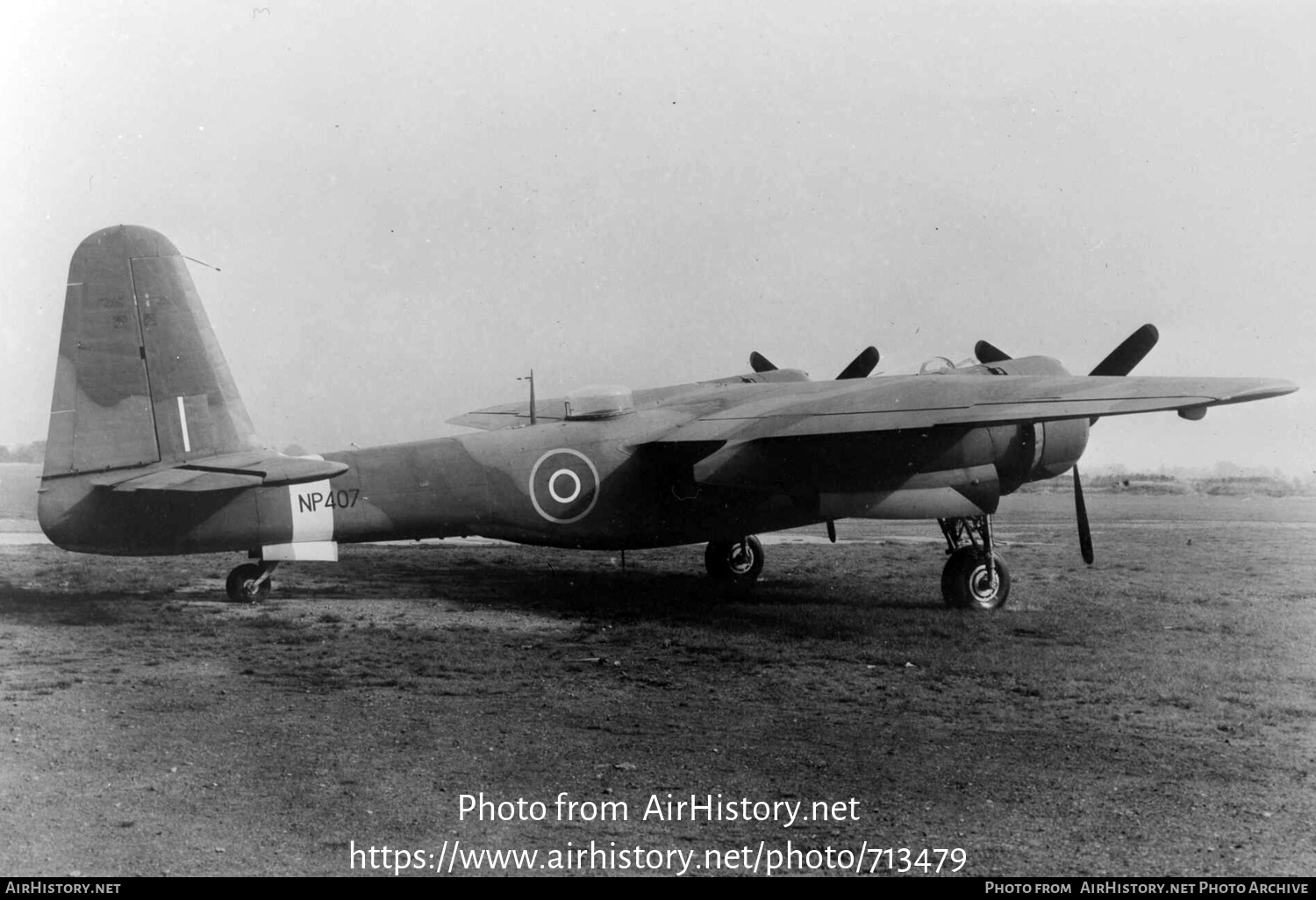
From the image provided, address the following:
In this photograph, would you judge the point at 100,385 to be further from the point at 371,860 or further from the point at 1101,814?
the point at 1101,814

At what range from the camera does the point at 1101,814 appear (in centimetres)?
452

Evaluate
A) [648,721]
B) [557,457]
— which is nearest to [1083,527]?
[557,457]

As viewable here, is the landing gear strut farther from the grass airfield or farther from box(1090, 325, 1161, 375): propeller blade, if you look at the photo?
box(1090, 325, 1161, 375): propeller blade

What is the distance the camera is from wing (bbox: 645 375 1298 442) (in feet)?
28.7

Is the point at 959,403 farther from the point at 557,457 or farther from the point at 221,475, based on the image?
the point at 221,475

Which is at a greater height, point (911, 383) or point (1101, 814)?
point (911, 383)

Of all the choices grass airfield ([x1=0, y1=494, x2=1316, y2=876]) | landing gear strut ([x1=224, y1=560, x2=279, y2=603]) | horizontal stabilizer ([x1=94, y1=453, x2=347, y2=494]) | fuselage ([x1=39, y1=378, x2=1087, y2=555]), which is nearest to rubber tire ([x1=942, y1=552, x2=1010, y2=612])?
grass airfield ([x1=0, y1=494, x2=1316, y2=876])

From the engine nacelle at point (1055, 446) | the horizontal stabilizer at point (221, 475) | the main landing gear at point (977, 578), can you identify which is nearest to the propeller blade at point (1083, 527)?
the engine nacelle at point (1055, 446)

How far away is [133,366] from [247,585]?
2.78 m

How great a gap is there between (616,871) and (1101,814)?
2405 mm

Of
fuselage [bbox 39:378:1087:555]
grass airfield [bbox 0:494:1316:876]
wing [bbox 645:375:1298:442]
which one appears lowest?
grass airfield [bbox 0:494:1316:876]

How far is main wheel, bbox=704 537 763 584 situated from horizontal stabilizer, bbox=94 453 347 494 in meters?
6.15

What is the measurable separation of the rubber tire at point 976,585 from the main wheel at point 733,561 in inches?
134

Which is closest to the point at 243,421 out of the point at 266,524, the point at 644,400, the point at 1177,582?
the point at 266,524
